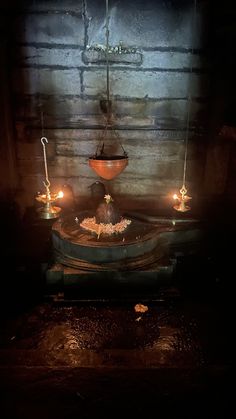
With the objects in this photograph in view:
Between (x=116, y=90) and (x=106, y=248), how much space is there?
404 cm

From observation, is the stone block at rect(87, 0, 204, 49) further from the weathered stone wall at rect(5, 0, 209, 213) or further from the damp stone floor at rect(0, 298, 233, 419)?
the damp stone floor at rect(0, 298, 233, 419)

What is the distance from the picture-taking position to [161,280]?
563 centimetres

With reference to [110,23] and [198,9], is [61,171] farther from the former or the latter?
[198,9]

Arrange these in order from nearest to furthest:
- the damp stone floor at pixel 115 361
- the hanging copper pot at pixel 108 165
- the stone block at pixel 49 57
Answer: the damp stone floor at pixel 115 361
the hanging copper pot at pixel 108 165
the stone block at pixel 49 57

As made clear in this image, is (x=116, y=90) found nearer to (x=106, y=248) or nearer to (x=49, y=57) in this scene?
(x=49, y=57)

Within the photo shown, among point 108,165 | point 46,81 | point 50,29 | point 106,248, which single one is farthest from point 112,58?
point 106,248

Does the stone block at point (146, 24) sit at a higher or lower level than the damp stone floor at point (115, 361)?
higher

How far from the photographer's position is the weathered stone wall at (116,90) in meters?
7.05

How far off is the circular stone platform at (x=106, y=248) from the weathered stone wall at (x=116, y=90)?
2368 mm

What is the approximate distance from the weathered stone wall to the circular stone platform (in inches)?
93.2

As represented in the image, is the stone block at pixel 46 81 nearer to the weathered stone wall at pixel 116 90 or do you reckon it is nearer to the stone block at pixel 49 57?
the weathered stone wall at pixel 116 90

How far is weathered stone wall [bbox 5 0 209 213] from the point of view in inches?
278

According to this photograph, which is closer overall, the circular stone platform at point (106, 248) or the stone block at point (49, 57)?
the circular stone platform at point (106, 248)

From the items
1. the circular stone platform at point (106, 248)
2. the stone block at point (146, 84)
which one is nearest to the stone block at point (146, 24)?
the stone block at point (146, 84)
